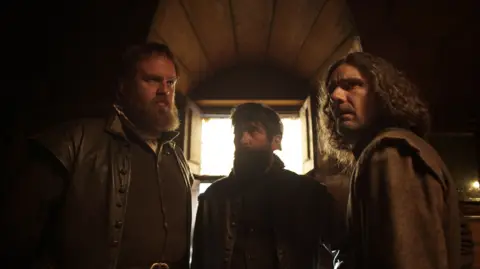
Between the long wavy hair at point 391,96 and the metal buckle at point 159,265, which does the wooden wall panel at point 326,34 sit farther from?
the metal buckle at point 159,265

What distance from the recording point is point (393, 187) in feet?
3.62

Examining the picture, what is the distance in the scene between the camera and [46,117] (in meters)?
2.20

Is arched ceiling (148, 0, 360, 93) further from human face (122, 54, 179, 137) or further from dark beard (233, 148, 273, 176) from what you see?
dark beard (233, 148, 273, 176)

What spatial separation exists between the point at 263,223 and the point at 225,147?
1.15m

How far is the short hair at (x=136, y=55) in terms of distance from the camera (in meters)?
1.79

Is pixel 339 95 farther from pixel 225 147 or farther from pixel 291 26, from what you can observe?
pixel 225 147

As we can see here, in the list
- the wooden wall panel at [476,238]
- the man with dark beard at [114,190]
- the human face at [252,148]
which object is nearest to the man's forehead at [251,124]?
the human face at [252,148]

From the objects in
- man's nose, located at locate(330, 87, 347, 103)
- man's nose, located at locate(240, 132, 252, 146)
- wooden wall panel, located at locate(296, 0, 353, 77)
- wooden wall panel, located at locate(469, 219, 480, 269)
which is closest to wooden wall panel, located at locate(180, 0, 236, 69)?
wooden wall panel, located at locate(296, 0, 353, 77)

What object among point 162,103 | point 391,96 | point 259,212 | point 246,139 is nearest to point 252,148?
point 246,139

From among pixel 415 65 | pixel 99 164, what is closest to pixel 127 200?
pixel 99 164

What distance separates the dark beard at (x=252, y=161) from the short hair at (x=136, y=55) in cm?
69

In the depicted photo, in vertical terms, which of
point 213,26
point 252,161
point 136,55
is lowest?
point 252,161

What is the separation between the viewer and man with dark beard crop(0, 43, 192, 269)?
4.45ft

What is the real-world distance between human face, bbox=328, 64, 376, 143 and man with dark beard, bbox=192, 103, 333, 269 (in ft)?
1.89
